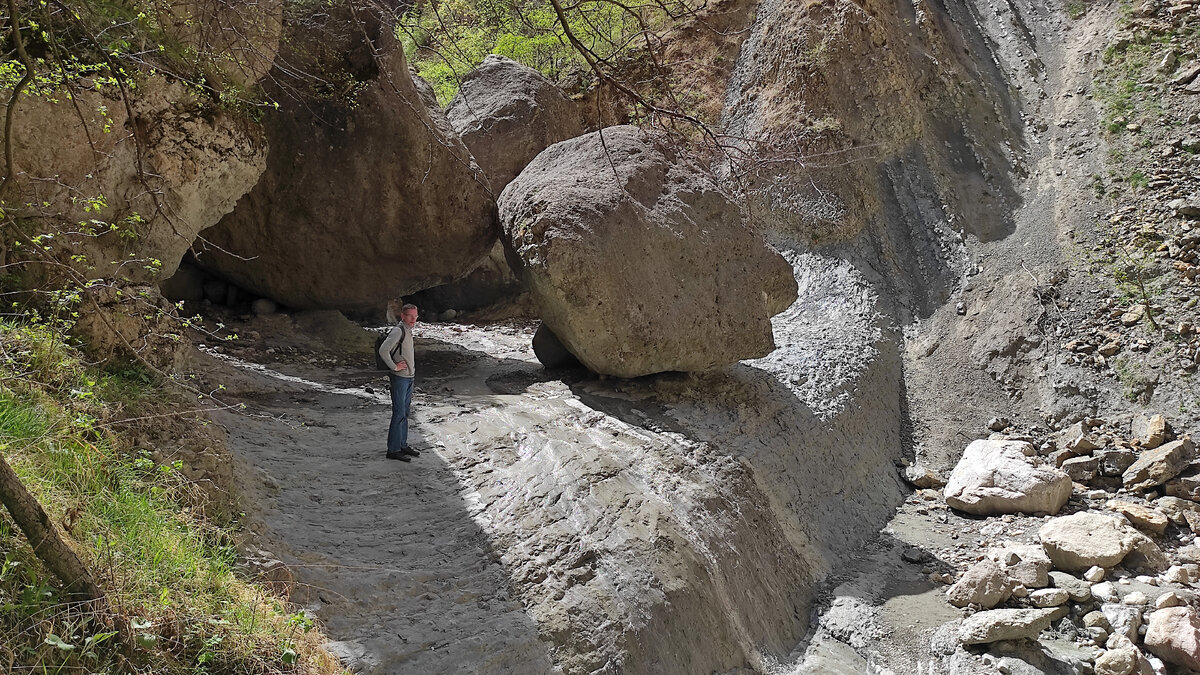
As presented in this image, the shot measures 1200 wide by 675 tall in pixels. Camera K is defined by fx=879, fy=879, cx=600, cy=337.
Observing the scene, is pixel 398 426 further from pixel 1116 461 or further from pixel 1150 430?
pixel 1150 430

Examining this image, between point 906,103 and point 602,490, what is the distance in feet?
27.2

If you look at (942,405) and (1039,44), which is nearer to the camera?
(942,405)

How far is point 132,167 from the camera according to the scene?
18.8ft

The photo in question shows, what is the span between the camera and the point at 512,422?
6.57 m

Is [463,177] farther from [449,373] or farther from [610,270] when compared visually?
[610,270]

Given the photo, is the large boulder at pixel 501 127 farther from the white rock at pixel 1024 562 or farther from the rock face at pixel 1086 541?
the rock face at pixel 1086 541

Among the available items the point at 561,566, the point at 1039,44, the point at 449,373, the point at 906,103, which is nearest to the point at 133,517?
the point at 561,566

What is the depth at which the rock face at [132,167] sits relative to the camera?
192 inches

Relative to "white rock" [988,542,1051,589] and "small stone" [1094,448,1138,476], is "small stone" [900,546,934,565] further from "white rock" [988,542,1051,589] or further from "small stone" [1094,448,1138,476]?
"small stone" [1094,448,1138,476]

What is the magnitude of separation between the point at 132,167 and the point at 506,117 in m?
5.98

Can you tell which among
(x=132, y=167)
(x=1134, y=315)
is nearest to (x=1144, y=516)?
(x=1134, y=315)

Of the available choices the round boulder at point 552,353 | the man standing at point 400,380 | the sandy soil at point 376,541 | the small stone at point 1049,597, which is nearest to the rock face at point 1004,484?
the small stone at point 1049,597

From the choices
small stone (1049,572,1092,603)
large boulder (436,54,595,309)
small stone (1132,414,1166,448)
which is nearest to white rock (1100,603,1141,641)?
small stone (1049,572,1092,603)

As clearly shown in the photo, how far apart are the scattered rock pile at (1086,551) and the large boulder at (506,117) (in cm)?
604
